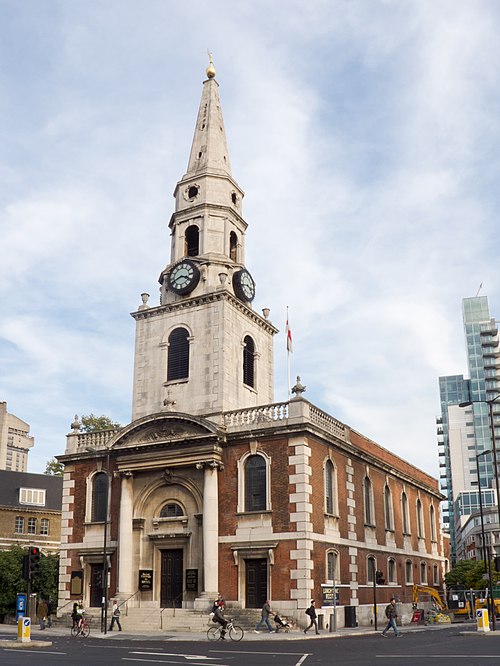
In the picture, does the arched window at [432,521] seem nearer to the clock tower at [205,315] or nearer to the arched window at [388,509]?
the arched window at [388,509]

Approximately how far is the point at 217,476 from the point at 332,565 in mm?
7469

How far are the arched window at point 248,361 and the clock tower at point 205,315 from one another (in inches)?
2.4

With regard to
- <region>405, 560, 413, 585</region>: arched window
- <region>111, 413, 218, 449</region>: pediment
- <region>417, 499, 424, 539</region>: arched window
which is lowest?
<region>405, 560, 413, 585</region>: arched window

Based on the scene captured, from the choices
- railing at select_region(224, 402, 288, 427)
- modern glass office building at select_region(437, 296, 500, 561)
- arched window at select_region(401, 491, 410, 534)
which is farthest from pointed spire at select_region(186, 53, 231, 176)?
modern glass office building at select_region(437, 296, 500, 561)

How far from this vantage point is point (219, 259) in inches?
1881

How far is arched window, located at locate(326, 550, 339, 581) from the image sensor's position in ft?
127

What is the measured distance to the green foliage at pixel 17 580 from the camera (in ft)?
158

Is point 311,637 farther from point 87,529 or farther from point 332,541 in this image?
point 87,529

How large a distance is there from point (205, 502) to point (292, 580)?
19.6 feet

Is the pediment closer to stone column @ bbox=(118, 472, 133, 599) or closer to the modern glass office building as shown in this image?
stone column @ bbox=(118, 472, 133, 599)

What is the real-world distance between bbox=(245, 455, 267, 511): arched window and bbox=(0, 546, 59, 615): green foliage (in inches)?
653

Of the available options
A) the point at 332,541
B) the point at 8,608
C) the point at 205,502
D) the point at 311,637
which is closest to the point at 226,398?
the point at 205,502

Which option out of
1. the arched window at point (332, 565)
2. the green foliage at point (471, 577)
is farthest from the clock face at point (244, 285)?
the green foliage at point (471, 577)

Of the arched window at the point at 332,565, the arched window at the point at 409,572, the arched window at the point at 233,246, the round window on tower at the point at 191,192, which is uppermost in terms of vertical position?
the round window on tower at the point at 191,192
